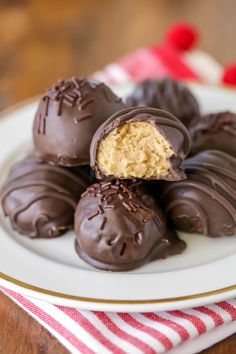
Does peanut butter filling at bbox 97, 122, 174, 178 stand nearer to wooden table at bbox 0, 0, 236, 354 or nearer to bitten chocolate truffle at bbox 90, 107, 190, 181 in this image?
bitten chocolate truffle at bbox 90, 107, 190, 181

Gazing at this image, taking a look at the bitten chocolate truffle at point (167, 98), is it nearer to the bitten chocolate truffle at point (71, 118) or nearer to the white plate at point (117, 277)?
the bitten chocolate truffle at point (71, 118)

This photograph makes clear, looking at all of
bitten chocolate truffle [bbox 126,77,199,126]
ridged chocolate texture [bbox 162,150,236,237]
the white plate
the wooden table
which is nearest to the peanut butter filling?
ridged chocolate texture [bbox 162,150,236,237]

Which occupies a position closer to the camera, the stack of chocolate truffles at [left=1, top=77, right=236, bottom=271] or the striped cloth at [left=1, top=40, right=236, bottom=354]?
the striped cloth at [left=1, top=40, right=236, bottom=354]

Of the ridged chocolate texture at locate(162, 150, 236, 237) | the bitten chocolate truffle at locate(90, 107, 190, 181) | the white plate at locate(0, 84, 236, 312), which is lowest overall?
the white plate at locate(0, 84, 236, 312)

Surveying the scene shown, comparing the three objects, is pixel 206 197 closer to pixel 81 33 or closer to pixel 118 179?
pixel 118 179

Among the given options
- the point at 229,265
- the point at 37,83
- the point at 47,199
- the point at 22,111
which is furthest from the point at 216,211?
the point at 37,83

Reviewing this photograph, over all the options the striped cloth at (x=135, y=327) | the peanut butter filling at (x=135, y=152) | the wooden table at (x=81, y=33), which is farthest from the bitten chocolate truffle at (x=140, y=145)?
the wooden table at (x=81, y=33)
